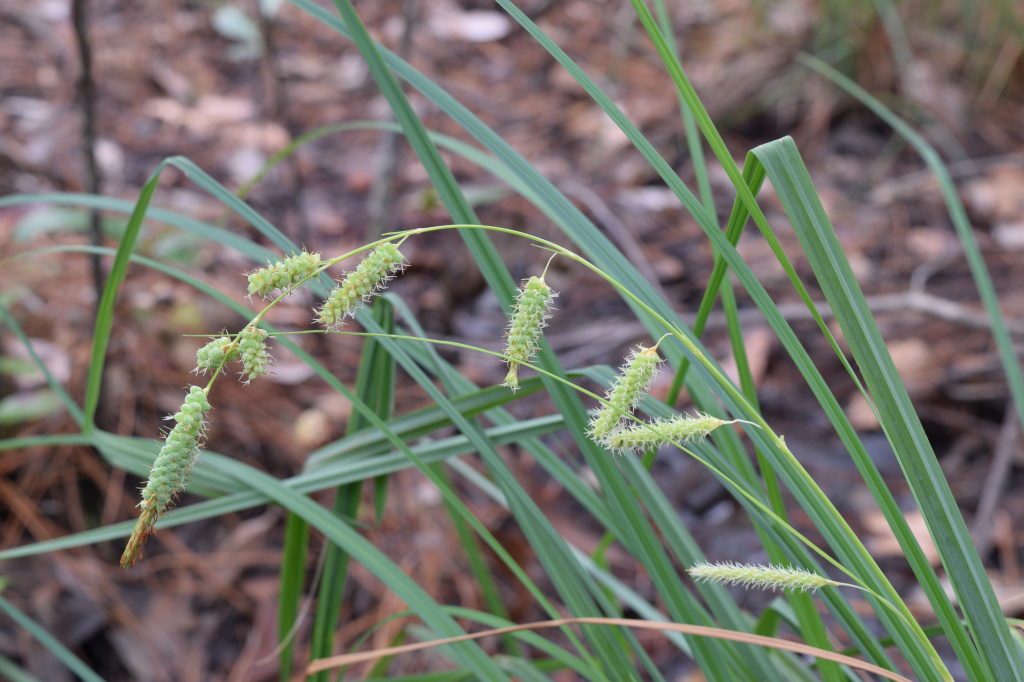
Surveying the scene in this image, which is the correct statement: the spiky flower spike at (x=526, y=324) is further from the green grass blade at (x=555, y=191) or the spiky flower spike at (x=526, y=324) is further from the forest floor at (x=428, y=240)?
the forest floor at (x=428, y=240)

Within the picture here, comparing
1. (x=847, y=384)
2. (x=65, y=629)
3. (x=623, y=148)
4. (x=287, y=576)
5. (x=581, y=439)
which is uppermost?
(x=623, y=148)

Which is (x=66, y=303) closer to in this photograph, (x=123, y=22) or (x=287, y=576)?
(x=287, y=576)

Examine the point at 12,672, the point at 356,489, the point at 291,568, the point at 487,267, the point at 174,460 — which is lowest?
the point at 12,672

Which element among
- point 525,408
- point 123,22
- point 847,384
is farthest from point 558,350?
point 123,22

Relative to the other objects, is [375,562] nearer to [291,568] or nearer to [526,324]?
[291,568]

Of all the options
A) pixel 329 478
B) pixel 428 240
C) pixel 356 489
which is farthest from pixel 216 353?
pixel 428 240

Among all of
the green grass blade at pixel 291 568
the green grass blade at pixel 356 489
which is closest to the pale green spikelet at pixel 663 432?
the green grass blade at pixel 356 489
